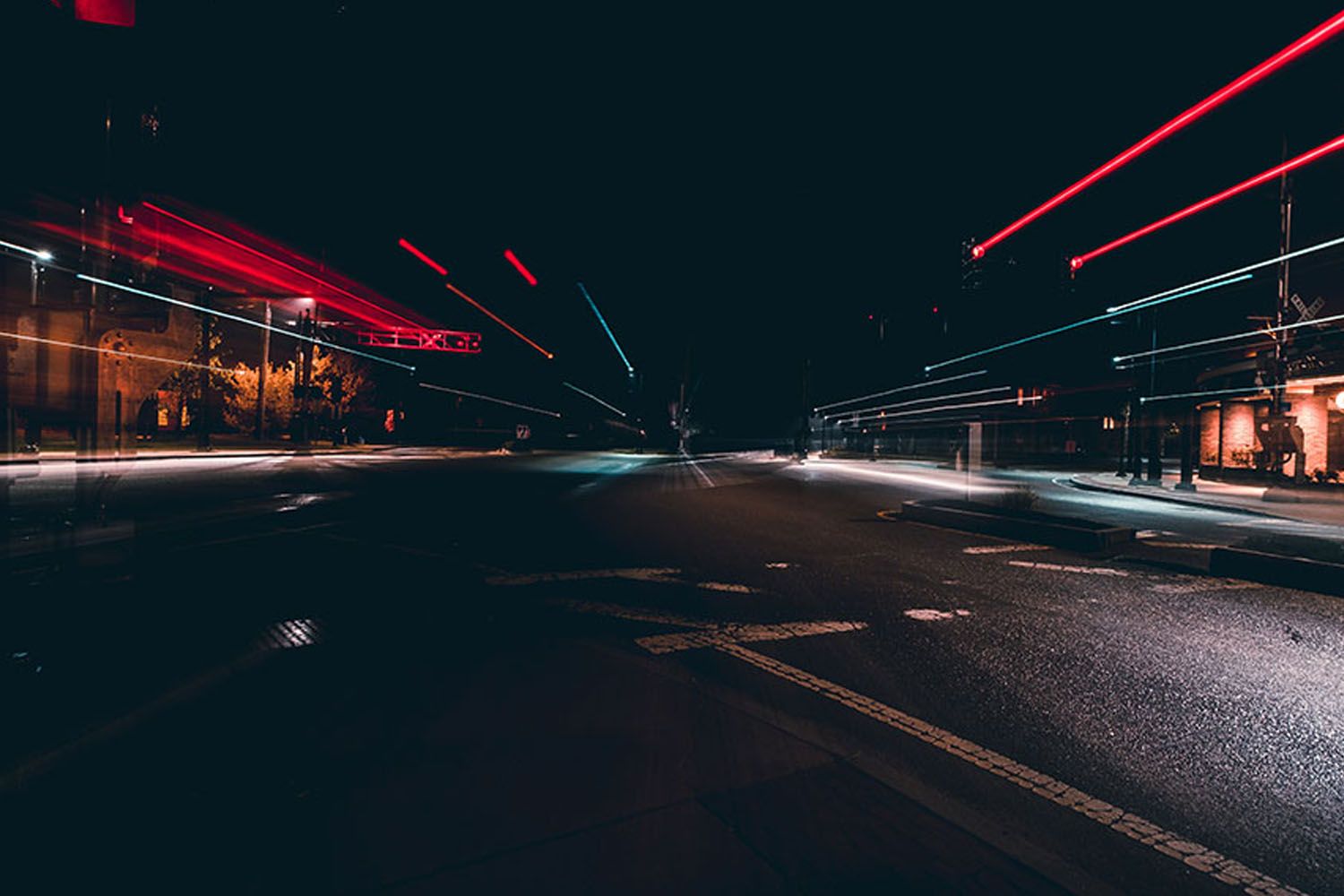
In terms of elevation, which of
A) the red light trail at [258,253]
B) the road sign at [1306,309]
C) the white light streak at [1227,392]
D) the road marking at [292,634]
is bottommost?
the road marking at [292,634]

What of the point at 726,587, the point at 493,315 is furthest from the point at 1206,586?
the point at 493,315

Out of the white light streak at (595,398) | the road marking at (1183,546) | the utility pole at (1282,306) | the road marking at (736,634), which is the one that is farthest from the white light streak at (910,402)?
the road marking at (736,634)

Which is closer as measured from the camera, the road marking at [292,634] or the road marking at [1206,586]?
the road marking at [292,634]

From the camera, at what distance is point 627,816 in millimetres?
2803

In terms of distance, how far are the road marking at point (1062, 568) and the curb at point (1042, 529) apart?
57.0 inches

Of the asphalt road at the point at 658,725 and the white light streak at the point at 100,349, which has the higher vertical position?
the white light streak at the point at 100,349

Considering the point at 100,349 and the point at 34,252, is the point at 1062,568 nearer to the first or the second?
the point at 34,252

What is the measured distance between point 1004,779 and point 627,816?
192 centimetres

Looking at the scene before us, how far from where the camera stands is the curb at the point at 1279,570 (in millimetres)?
7719

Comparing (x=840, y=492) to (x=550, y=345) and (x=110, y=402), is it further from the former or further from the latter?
(x=550, y=345)

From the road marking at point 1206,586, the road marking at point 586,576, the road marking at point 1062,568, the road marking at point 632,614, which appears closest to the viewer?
the road marking at point 632,614

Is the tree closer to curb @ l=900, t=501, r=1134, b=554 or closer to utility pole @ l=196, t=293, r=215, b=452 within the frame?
utility pole @ l=196, t=293, r=215, b=452

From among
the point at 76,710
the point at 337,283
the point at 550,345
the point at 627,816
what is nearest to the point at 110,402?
the point at 337,283

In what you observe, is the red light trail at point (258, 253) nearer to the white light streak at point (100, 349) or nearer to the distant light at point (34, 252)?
the distant light at point (34, 252)
